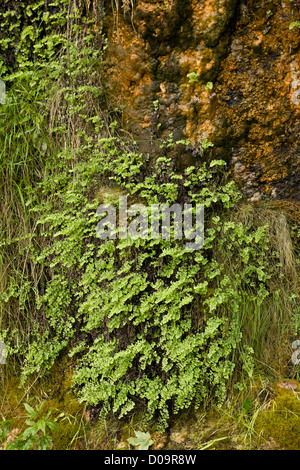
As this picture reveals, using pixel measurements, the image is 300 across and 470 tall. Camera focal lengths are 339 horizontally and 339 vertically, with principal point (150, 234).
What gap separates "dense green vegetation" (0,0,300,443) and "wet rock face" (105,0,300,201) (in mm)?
163

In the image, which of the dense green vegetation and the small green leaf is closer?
the small green leaf

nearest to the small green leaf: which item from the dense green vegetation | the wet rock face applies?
the dense green vegetation

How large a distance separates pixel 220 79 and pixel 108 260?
4.95 feet

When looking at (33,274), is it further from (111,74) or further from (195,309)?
(111,74)

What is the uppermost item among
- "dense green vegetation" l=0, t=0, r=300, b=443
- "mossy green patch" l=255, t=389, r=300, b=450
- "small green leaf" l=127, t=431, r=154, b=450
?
"dense green vegetation" l=0, t=0, r=300, b=443

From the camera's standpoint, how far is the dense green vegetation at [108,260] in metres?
2.31

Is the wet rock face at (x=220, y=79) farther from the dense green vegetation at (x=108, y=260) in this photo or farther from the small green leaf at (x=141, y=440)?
the small green leaf at (x=141, y=440)

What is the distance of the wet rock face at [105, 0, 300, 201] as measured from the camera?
2.26 metres

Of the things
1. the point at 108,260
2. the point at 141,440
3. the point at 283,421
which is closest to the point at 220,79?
the point at 108,260

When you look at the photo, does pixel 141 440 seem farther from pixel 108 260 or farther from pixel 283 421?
pixel 108 260

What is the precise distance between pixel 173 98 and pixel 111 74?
53 centimetres

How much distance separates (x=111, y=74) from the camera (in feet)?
8.26

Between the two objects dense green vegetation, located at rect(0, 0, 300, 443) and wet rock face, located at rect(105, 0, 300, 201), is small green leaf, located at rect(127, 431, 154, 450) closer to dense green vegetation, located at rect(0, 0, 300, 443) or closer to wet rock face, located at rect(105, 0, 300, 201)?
dense green vegetation, located at rect(0, 0, 300, 443)
